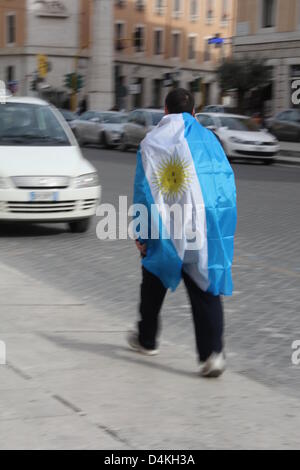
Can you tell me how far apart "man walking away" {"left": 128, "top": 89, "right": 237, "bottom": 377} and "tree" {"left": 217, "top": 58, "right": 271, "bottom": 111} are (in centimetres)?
3948

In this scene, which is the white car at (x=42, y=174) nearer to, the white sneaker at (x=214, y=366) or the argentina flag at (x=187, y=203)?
the argentina flag at (x=187, y=203)

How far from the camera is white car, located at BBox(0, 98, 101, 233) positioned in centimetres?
1056

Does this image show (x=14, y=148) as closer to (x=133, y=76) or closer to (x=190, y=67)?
(x=133, y=76)

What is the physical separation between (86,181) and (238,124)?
1635 cm

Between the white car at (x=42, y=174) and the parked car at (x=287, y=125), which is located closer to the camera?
the white car at (x=42, y=174)

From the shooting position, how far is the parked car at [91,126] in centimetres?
3259

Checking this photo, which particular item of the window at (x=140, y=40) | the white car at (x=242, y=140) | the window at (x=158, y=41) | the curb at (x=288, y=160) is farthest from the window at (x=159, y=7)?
the white car at (x=242, y=140)

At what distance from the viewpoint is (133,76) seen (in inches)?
2869

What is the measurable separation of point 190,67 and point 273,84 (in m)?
33.8

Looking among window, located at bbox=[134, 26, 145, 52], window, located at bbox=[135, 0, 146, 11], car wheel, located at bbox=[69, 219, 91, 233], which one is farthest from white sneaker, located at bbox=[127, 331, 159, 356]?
window, located at bbox=[135, 0, 146, 11]

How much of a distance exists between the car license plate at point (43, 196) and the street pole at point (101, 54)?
38830 mm

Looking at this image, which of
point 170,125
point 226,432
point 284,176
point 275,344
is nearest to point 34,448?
point 226,432

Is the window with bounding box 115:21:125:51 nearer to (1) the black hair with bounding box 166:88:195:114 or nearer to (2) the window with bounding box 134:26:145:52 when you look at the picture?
(2) the window with bounding box 134:26:145:52

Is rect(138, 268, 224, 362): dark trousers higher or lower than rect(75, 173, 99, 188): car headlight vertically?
higher
